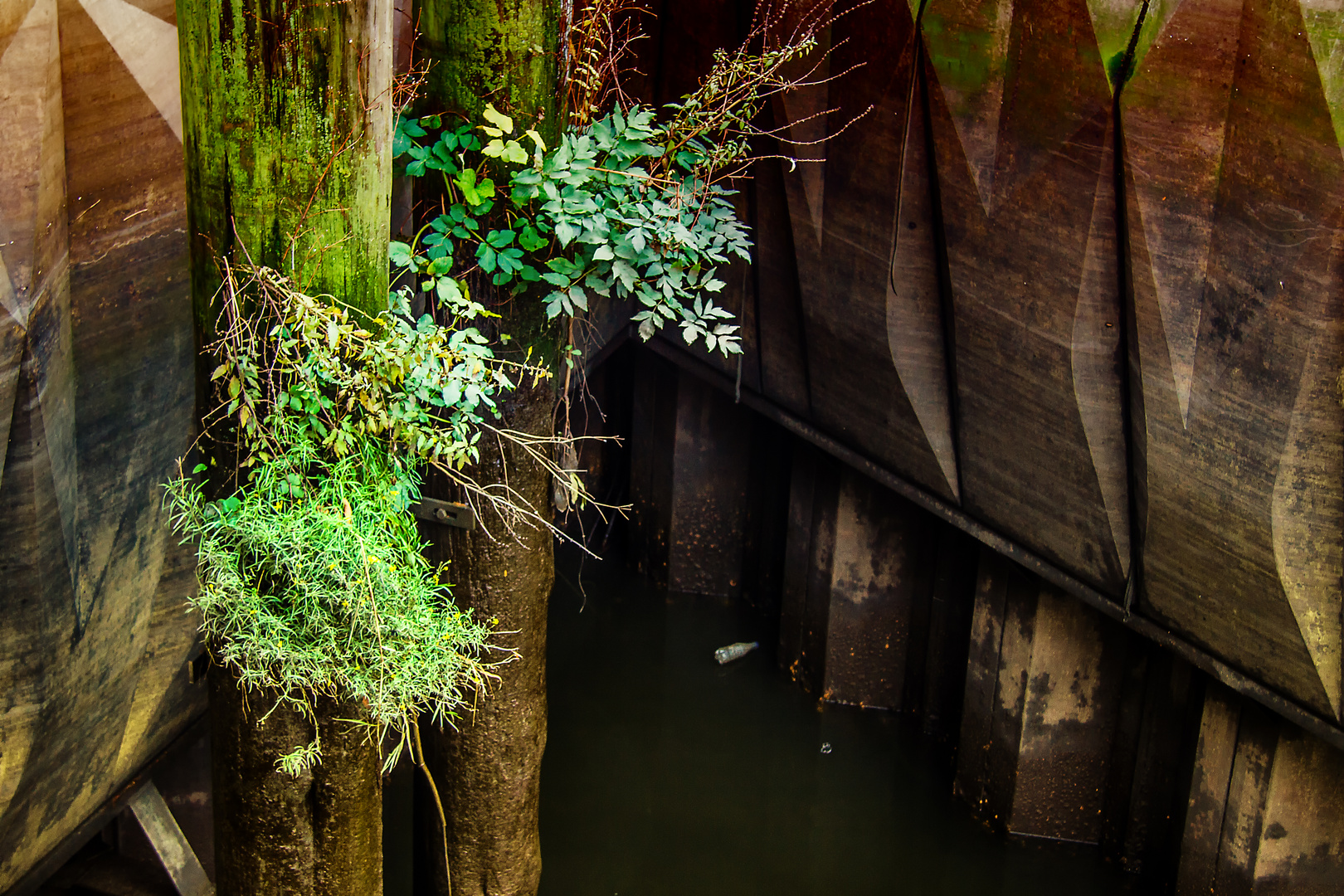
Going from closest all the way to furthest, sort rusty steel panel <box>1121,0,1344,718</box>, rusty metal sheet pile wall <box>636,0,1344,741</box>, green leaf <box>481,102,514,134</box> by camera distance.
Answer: green leaf <box>481,102,514,134</box>, rusty steel panel <box>1121,0,1344,718</box>, rusty metal sheet pile wall <box>636,0,1344,741</box>

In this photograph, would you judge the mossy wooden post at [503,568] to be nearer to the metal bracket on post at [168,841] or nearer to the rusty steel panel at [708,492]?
the metal bracket on post at [168,841]

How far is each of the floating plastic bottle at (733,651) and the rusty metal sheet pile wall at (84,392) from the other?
3.73 metres

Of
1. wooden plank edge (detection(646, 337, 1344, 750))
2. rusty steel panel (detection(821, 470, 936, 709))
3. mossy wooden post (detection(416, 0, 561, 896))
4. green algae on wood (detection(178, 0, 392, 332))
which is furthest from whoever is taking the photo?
rusty steel panel (detection(821, 470, 936, 709))

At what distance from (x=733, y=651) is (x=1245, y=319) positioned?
13.9 ft

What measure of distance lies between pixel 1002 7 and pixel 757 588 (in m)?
4.43

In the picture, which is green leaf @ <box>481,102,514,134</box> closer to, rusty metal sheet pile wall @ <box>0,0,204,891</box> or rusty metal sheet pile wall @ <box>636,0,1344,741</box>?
rusty metal sheet pile wall @ <box>0,0,204,891</box>

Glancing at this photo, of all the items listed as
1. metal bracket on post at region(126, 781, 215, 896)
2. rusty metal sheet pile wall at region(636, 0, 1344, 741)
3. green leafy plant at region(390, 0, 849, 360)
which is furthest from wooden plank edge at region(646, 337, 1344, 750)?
metal bracket on post at region(126, 781, 215, 896)

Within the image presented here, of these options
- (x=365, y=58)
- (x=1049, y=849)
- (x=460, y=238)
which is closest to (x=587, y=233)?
(x=460, y=238)

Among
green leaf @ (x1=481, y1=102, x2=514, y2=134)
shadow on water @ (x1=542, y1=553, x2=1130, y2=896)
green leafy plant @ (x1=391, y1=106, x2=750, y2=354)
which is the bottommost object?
shadow on water @ (x1=542, y1=553, x2=1130, y2=896)

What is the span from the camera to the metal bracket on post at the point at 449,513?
3.88 meters

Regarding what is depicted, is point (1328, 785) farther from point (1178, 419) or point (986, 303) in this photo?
point (986, 303)

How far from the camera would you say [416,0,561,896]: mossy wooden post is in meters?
3.46

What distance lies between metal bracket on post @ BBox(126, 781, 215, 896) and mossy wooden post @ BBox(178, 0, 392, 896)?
2.01 m

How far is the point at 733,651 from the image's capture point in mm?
7574
